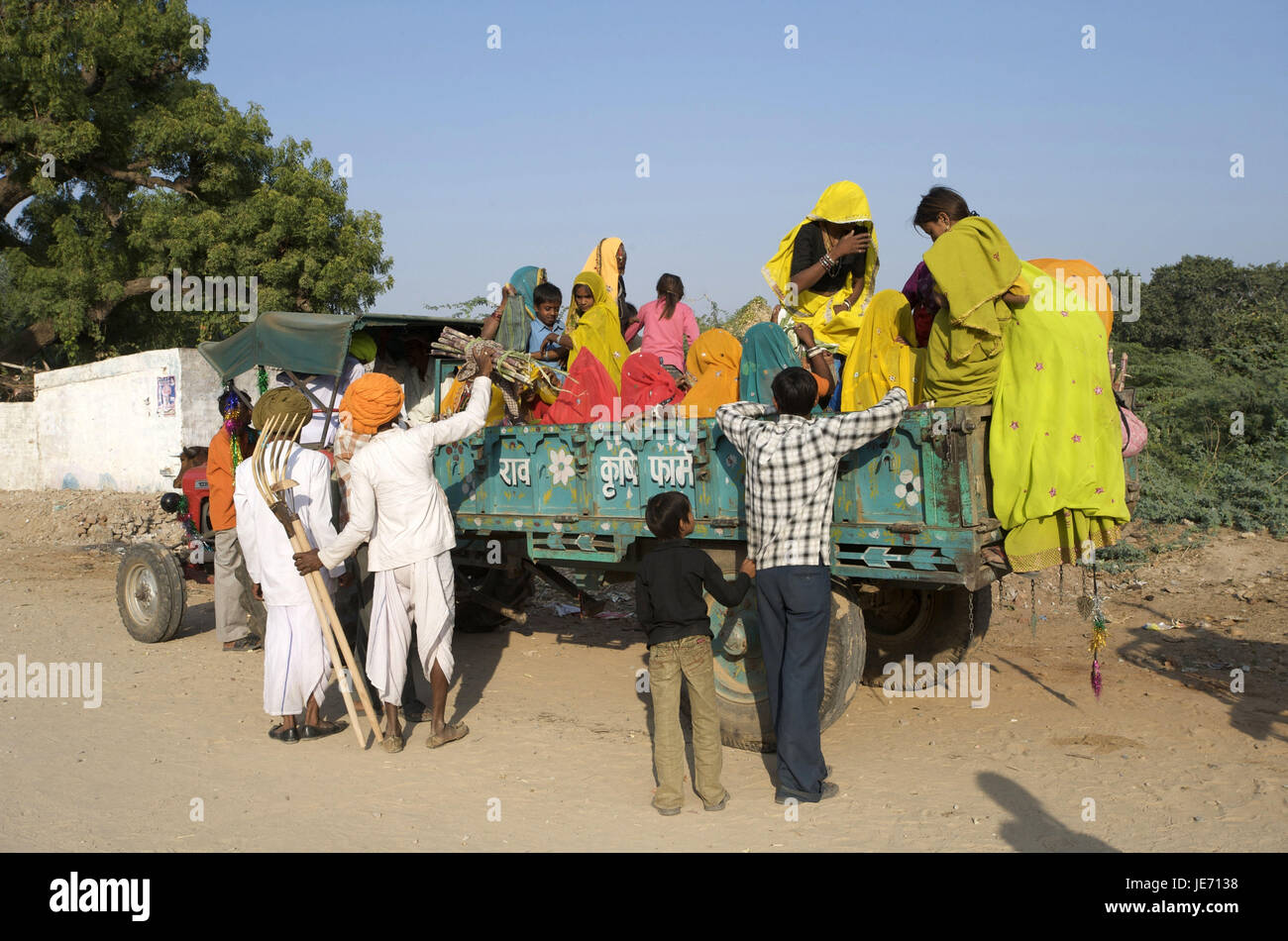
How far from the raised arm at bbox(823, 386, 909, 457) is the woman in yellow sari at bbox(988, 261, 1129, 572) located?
19.0 inches

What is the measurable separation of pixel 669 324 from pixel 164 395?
11595 mm

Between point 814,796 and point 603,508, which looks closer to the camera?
point 814,796

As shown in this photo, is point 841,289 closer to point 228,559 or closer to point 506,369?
point 506,369

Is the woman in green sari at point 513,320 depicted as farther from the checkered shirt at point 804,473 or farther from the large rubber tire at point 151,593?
the large rubber tire at point 151,593

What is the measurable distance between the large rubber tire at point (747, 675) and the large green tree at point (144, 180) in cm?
1496

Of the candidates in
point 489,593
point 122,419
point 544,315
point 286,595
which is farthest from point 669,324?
point 122,419

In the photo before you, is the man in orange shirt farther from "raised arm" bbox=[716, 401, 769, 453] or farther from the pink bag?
the pink bag

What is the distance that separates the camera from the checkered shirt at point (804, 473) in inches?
167

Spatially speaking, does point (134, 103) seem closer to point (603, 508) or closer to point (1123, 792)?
point (603, 508)

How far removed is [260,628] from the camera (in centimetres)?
766

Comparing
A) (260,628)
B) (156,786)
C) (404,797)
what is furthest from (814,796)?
(260,628)

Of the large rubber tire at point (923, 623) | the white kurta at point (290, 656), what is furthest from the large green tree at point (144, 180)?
the large rubber tire at point (923, 623)

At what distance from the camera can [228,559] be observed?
25.5ft

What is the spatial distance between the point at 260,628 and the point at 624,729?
11.7 ft
